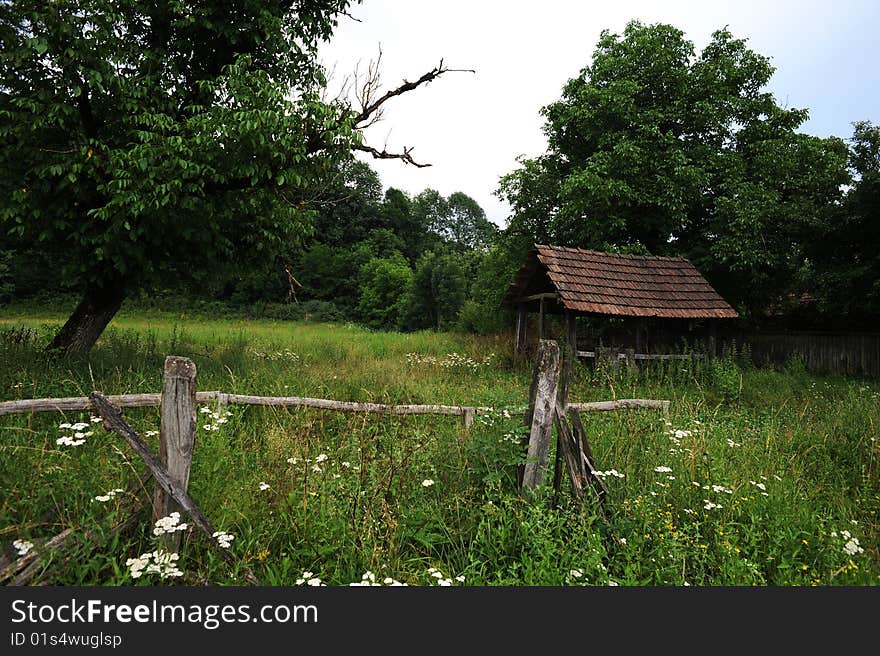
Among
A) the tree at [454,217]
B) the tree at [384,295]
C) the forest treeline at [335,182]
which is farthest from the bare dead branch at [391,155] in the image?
the tree at [454,217]

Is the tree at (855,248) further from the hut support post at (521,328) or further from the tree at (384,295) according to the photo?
the tree at (384,295)

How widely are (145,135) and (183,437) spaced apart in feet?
20.8

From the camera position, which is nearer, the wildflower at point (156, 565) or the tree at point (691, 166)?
the wildflower at point (156, 565)

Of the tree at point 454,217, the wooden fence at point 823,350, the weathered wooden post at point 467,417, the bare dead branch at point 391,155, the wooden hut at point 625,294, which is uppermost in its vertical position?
the tree at point 454,217

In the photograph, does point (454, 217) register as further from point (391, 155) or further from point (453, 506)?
point (453, 506)

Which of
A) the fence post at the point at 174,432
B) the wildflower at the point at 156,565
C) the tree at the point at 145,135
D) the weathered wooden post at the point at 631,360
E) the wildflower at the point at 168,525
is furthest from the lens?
the weathered wooden post at the point at 631,360

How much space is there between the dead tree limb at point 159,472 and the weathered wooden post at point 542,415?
6.97ft

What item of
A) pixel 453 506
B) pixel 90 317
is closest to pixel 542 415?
pixel 453 506

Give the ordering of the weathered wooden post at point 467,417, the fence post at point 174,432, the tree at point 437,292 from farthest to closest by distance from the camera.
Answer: the tree at point 437,292 < the weathered wooden post at point 467,417 < the fence post at point 174,432

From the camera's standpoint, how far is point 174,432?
324 cm

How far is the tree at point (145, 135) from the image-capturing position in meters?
7.62

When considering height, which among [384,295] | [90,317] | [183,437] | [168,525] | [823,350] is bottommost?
[168,525]

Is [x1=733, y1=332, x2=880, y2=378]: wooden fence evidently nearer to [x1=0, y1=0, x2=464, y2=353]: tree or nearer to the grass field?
the grass field

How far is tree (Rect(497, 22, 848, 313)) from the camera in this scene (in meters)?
18.1
